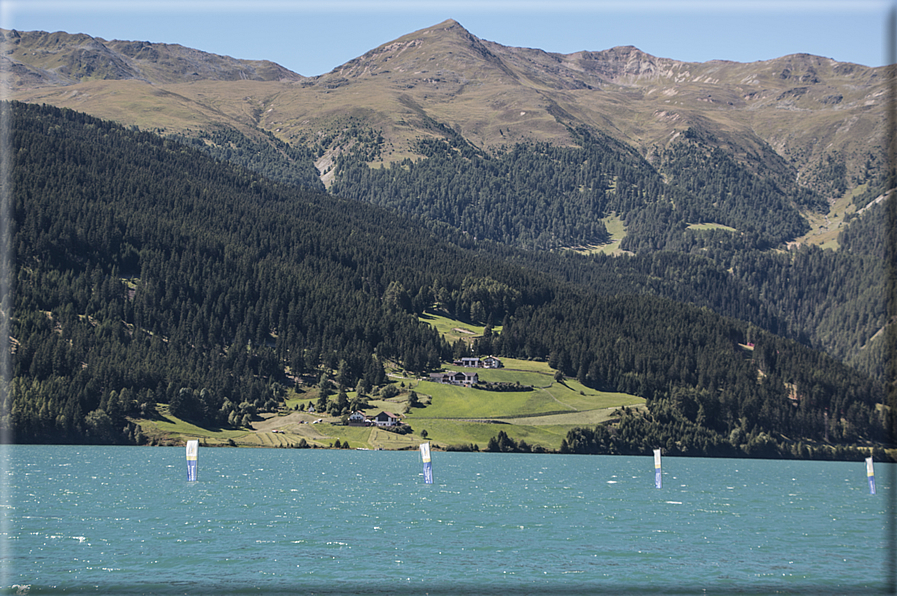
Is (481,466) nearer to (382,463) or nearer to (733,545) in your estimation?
(382,463)

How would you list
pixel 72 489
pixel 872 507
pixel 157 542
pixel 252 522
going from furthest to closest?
pixel 872 507
pixel 72 489
pixel 252 522
pixel 157 542

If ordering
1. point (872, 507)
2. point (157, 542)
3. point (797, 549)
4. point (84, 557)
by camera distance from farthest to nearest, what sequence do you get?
point (872, 507) → point (797, 549) → point (157, 542) → point (84, 557)

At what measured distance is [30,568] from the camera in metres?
59.4

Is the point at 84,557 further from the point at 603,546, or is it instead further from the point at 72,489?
the point at 72,489

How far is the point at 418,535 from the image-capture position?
78312mm

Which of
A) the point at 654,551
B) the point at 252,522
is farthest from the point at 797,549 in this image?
the point at 252,522

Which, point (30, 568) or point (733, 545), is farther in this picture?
point (733, 545)

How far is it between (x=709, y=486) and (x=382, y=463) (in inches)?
2462

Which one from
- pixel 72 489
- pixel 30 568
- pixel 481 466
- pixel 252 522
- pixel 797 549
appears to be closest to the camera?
pixel 30 568

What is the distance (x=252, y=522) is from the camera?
85062 mm

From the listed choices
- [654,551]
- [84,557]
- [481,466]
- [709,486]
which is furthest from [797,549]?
[481,466]

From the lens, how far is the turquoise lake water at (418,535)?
58.6 m

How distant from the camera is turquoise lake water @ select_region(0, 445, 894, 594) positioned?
58562 millimetres

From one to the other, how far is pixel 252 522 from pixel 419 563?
86.4ft
